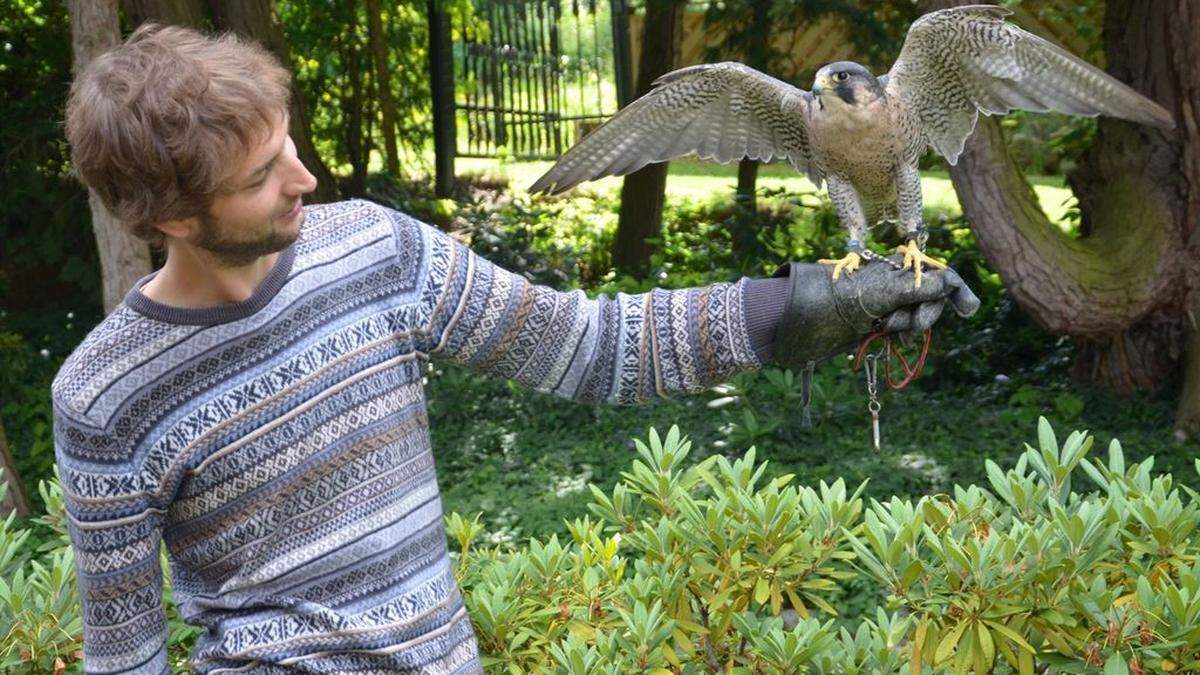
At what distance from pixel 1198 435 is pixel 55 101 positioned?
5.81 metres


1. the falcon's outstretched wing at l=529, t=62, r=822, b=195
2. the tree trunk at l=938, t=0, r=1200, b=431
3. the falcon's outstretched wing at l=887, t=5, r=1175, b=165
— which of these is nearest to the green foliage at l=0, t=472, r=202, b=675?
the falcon's outstretched wing at l=529, t=62, r=822, b=195

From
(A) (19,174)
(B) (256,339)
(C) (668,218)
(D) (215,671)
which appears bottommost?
(C) (668,218)

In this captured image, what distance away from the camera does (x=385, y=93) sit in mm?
9617

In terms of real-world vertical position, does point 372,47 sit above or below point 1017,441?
above

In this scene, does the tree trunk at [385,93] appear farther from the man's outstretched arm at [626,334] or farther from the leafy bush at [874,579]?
the man's outstretched arm at [626,334]

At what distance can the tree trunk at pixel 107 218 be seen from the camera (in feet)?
16.1

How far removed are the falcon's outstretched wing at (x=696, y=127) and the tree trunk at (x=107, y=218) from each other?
2.63 m

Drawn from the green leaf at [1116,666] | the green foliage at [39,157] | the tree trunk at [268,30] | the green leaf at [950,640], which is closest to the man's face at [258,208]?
the green leaf at [950,640]

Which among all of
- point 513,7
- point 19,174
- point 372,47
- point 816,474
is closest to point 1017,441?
point 816,474

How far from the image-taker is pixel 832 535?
7.60 feet

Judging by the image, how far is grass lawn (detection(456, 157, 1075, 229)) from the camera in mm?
9625

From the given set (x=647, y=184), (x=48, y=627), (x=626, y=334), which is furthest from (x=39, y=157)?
(x=626, y=334)

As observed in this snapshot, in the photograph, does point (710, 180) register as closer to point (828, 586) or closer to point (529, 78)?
point (529, 78)

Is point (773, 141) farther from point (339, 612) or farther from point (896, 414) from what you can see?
point (896, 414)
